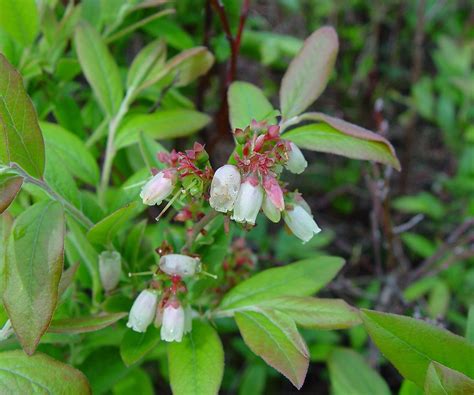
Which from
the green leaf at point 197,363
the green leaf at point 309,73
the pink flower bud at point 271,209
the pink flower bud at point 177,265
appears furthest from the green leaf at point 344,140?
the green leaf at point 197,363

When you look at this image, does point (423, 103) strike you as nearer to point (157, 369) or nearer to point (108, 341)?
point (157, 369)

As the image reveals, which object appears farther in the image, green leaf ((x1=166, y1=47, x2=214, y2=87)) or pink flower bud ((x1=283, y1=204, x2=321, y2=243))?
green leaf ((x1=166, y1=47, x2=214, y2=87))

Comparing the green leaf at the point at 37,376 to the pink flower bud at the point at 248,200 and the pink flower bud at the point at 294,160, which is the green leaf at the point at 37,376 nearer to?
the pink flower bud at the point at 248,200

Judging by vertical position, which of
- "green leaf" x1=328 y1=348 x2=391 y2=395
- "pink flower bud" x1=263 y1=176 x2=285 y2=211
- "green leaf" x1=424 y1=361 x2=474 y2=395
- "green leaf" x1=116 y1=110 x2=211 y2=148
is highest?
"pink flower bud" x1=263 y1=176 x2=285 y2=211

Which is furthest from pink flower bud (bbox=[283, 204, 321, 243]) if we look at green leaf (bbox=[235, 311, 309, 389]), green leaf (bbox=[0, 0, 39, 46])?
green leaf (bbox=[0, 0, 39, 46])

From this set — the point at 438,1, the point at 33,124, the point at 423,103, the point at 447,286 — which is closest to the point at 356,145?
Result: the point at 33,124

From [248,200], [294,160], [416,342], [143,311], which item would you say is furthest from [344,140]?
[143,311]

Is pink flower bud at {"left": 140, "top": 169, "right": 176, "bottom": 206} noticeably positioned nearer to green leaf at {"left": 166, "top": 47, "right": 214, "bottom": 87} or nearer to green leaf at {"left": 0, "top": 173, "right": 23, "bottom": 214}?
green leaf at {"left": 0, "top": 173, "right": 23, "bottom": 214}
